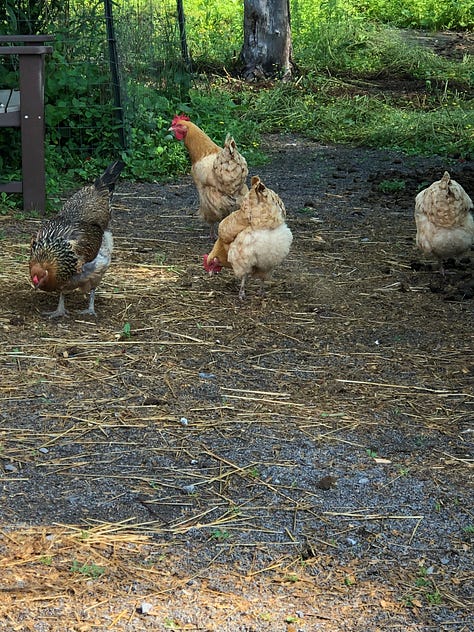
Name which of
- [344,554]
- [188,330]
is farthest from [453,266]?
[344,554]

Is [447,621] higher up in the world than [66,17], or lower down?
lower down

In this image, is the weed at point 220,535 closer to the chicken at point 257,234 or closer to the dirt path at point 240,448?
the dirt path at point 240,448

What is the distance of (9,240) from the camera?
7859 millimetres

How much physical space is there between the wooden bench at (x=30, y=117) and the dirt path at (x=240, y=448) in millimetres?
1043

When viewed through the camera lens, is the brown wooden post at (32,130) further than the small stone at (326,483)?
Yes

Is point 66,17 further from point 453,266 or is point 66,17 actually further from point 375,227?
point 453,266

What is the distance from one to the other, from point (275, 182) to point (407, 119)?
10.9 feet

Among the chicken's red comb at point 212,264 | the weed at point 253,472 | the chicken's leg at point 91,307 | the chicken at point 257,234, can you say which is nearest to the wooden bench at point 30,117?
the chicken's red comb at point 212,264


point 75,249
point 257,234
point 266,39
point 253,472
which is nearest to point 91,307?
point 75,249

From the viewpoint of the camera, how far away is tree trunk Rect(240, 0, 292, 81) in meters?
15.2

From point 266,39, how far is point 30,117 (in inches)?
300

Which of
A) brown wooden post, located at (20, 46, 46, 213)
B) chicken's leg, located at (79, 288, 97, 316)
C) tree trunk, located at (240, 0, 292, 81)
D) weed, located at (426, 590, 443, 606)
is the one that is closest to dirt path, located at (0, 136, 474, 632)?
weed, located at (426, 590, 443, 606)

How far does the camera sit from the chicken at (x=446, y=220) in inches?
265

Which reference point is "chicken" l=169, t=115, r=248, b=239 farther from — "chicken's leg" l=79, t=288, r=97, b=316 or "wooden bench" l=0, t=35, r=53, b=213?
"chicken's leg" l=79, t=288, r=97, b=316
